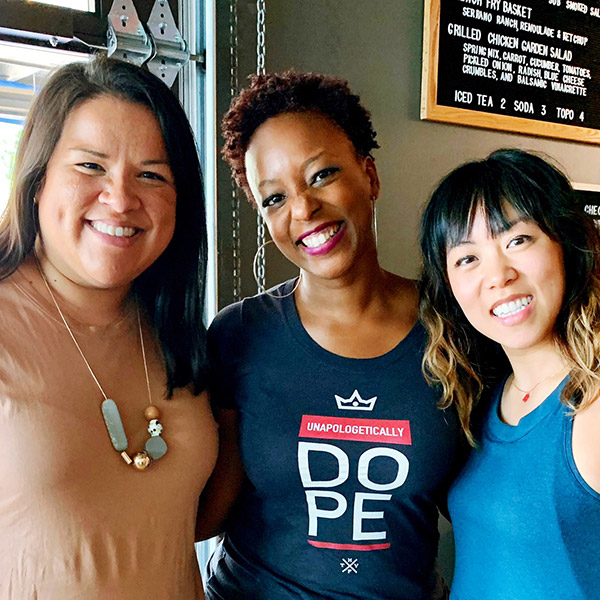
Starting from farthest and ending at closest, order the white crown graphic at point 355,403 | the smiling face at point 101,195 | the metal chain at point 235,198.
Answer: the metal chain at point 235,198 < the white crown graphic at point 355,403 < the smiling face at point 101,195

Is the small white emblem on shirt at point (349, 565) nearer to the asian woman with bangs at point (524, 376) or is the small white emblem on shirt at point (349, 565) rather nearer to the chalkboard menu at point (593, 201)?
the asian woman with bangs at point (524, 376)

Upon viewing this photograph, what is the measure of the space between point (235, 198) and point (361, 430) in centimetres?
83

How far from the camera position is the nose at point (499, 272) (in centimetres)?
113

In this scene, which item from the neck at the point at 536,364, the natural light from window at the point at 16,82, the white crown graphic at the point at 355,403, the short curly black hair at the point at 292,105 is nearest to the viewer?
the neck at the point at 536,364

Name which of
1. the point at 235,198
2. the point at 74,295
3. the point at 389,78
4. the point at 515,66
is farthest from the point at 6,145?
the point at 515,66

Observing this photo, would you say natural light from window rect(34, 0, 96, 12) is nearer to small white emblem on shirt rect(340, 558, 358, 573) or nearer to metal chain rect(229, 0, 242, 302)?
metal chain rect(229, 0, 242, 302)

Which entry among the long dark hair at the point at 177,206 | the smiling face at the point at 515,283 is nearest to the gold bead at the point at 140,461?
the long dark hair at the point at 177,206

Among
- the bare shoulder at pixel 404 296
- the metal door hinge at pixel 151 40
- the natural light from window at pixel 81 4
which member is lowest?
the bare shoulder at pixel 404 296

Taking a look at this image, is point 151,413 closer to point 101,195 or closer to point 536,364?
point 101,195

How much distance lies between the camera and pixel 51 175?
108cm

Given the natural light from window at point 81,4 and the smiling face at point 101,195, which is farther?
the natural light from window at point 81,4

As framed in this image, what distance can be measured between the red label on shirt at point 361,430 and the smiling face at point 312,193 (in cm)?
32

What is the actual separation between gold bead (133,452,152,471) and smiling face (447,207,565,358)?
65cm

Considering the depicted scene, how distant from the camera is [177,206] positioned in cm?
126
